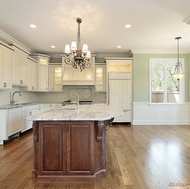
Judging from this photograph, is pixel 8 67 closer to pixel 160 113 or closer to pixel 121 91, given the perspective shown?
pixel 121 91

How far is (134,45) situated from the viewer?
20.4 feet

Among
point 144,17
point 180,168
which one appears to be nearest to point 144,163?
point 180,168

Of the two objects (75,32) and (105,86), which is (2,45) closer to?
(75,32)

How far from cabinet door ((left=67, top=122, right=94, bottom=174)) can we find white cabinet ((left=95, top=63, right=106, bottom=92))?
4.99 metres

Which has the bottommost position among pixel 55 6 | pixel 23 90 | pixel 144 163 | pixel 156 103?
pixel 144 163

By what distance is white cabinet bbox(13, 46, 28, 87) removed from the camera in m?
5.04

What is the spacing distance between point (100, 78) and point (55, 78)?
1.90 m

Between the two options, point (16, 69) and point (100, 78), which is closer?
point (16, 69)

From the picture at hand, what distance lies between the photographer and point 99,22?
419cm

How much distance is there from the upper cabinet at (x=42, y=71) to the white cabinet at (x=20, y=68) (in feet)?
2.88

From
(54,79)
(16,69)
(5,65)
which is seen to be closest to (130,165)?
(5,65)

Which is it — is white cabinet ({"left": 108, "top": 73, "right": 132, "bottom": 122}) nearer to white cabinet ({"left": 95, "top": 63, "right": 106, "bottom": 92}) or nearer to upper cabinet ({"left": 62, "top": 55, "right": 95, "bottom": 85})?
white cabinet ({"left": 95, "top": 63, "right": 106, "bottom": 92})

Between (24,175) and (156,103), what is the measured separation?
220 inches

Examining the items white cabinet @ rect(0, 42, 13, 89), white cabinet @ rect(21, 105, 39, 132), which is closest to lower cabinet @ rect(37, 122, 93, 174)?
white cabinet @ rect(21, 105, 39, 132)
